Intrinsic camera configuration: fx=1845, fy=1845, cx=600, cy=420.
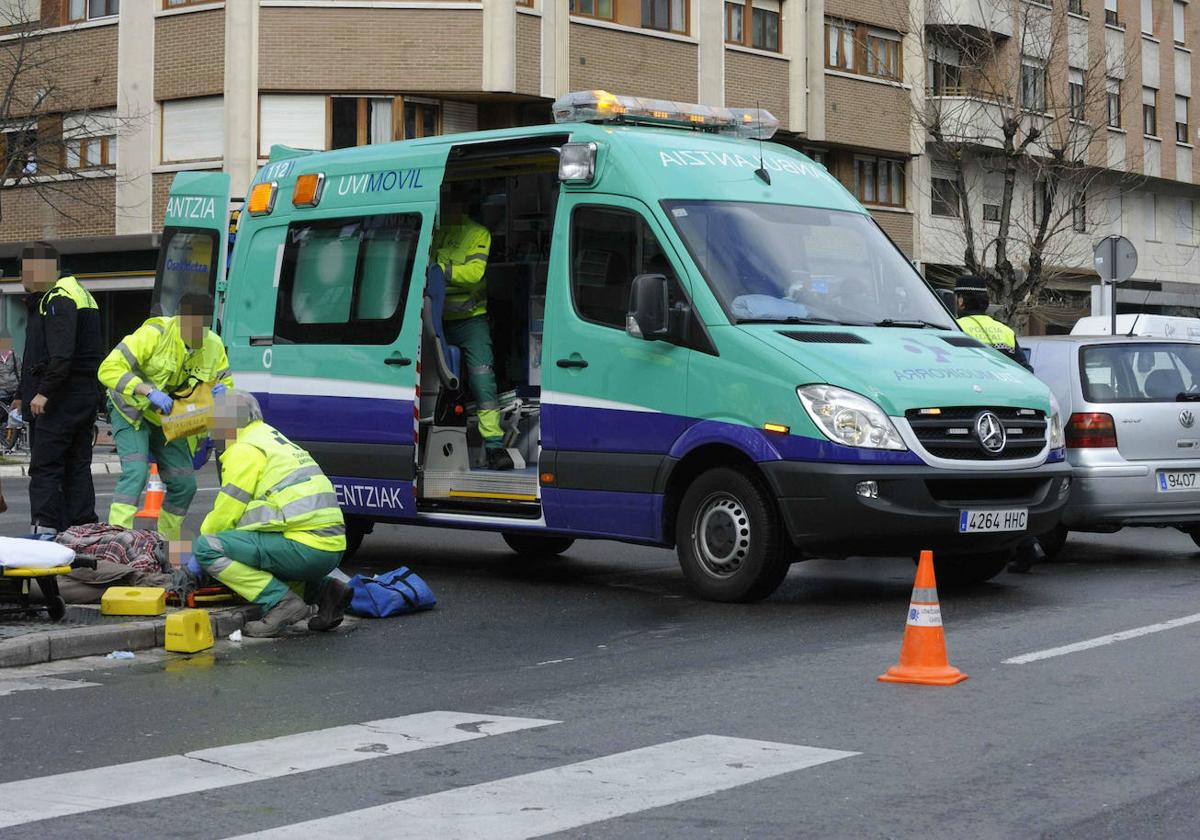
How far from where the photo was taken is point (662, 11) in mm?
36312

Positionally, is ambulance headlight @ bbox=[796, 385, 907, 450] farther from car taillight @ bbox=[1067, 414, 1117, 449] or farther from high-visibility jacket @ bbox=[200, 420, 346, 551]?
car taillight @ bbox=[1067, 414, 1117, 449]

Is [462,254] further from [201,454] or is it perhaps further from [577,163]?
[201,454]

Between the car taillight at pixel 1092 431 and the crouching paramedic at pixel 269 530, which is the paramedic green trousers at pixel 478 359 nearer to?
the crouching paramedic at pixel 269 530

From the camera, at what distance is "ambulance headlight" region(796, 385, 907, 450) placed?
9.42 meters

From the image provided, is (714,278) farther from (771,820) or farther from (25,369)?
(771,820)

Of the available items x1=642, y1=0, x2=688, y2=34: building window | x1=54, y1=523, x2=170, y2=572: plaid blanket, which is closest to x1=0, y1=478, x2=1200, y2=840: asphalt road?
x1=54, y1=523, x2=170, y2=572: plaid blanket

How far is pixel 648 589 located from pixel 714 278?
2.01 metres

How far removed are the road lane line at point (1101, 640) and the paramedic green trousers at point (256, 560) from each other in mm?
3436

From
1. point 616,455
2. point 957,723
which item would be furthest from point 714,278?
point 957,723

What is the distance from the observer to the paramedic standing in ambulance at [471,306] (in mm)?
12023

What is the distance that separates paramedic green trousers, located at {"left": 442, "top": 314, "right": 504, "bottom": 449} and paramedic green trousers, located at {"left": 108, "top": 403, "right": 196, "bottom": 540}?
2014 millimetres

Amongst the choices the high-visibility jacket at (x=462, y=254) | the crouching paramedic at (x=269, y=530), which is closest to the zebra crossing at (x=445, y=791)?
the crouching paramedic at (x=269, y=530)

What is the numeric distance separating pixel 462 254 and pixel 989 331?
152 inches

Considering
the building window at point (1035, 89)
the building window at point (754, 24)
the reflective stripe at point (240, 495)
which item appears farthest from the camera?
the building window at point (754, 24)
